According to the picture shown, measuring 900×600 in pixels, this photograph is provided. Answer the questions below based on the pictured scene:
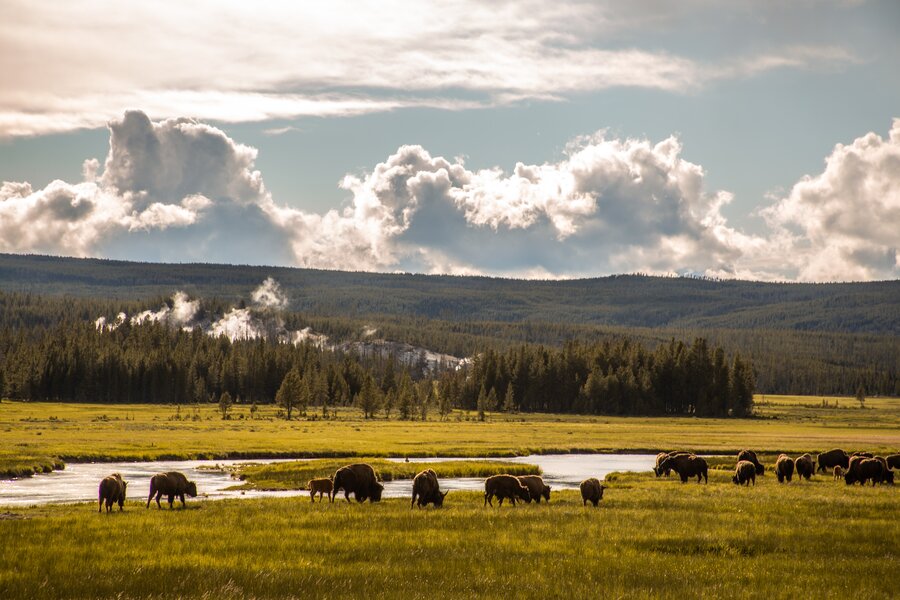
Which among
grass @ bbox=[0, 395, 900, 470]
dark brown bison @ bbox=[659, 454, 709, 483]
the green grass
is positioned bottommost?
grass @ bbox=[0, 395, 900, 470]

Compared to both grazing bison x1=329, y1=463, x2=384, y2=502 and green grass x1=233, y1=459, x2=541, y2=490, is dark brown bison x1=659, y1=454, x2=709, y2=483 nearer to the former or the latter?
green grass x1=233, y1=459, x2=541, y2=490

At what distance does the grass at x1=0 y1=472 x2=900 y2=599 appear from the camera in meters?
17.8

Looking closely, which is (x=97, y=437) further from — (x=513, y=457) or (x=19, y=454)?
(x=513, y=457)

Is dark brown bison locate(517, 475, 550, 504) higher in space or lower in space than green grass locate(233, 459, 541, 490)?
higher

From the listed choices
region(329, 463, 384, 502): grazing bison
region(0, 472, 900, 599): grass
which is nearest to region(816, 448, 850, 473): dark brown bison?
region(0, 472, 900, 599): grass

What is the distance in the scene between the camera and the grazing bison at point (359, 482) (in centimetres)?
3553

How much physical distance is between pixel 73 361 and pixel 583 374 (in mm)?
114504

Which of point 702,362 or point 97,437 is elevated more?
point 702,362

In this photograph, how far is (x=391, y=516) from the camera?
29.3 meters

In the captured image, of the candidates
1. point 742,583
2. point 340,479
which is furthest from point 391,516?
point 742,583

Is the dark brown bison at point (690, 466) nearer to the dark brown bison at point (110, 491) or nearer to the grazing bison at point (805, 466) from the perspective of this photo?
the grazing bison at point (805, 466)

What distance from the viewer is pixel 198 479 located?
51250mm

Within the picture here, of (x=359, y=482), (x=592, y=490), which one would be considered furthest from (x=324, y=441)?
(x=592, y=490)

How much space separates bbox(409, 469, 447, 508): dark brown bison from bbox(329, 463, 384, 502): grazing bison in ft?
8.09
